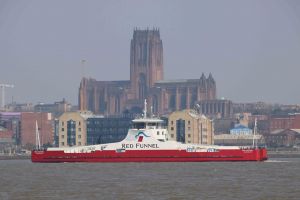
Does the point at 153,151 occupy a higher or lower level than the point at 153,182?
higher

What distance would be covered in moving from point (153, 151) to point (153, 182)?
4132 cm

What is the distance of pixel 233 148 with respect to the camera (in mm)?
145500

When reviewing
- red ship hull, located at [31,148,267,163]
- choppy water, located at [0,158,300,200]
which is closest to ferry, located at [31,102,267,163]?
red ship hull, located at [31,148,267,163]

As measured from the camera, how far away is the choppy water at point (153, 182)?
89.9 m

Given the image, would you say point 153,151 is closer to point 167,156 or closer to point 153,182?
point 167,156

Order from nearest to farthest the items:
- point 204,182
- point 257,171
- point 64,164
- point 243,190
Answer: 1. point 243,190
2. point 204,182
3. point 257,171
4. point 64,164

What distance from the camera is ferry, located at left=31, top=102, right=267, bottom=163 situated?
14412 centimetres

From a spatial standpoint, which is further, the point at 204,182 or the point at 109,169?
the point at 109,169

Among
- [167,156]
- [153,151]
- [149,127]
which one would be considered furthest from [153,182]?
[149,127]

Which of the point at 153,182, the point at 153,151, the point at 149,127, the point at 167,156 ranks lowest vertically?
the point at 153,182

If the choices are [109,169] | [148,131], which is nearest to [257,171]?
[109,169]

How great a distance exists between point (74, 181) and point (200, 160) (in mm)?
40422

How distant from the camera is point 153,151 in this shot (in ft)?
474

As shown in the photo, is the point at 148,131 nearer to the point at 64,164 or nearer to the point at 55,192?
the point at 64,164
